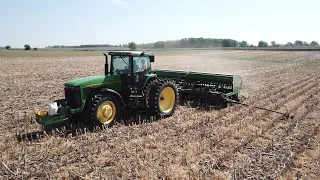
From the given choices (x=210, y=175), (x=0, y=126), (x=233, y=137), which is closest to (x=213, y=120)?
(x=233, y=137)

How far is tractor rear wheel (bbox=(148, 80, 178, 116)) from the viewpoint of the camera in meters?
7.73

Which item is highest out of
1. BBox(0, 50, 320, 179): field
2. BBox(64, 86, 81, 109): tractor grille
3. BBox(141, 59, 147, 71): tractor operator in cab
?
BBox(141, 59, 147, 71): tractor operator in cab

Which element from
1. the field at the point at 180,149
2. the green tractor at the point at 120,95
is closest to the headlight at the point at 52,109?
the green tractor at the point at 120,95

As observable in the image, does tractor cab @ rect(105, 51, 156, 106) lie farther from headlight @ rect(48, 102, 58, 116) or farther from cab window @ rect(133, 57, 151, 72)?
headlight @ rect(48, 102, 58, 116)

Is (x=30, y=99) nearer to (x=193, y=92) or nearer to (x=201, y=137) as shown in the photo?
(x=193, y=92)

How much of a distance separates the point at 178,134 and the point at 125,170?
7.05 ft

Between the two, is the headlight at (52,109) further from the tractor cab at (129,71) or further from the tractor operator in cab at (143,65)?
the tractor operator in cab at (143,65)

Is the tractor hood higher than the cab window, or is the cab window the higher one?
the cab window

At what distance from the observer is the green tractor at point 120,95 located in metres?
6.49

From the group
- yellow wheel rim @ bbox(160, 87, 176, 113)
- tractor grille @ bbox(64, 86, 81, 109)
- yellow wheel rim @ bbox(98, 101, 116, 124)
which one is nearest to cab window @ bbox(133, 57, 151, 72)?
yellow wheel rim @ bbox(160, 87, 176, 113)

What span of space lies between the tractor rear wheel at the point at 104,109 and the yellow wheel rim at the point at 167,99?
1564mm

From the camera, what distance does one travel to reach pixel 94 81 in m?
6.89

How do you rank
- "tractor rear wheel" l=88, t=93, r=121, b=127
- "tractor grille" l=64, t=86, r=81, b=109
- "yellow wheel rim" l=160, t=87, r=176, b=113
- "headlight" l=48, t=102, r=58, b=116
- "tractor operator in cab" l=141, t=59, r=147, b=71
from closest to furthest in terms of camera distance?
"headlight" l=48, t=102, r=58, b=116 → "tractor rear wheel" l=88, t=93, r=121, b=127 → "tractor grille" l=64, t=86, r=81, b=109 → "tractor operator in cab" l=141, t=59, r=147, b=71 → "yellow wheel rim" l=160, t=87, r=176, b=113

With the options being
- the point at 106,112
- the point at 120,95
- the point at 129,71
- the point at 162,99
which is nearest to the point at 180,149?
the point at 106,112
